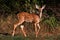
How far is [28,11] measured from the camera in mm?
14398

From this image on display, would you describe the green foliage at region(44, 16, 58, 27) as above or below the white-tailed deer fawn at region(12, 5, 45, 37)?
below

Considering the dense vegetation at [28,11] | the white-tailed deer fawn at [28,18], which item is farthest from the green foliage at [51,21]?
the white-tailed deer fawn at [28,18]

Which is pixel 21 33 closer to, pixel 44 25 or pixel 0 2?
pixel 44 25

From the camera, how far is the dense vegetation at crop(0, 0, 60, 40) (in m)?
13.3

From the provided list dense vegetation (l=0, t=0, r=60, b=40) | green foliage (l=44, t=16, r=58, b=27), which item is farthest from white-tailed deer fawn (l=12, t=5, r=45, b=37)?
green foliage (l=44, t=16, r=58, b=27)

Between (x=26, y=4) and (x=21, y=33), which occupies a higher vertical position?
(x=26, y=4)

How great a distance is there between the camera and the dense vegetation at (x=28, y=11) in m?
13.3

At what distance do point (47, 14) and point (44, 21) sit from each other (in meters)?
1.04

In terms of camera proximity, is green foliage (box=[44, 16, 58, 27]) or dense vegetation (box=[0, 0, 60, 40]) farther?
green foliage (box=[44, 16, 58, 27])

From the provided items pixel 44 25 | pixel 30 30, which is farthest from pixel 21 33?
pixel 44 25

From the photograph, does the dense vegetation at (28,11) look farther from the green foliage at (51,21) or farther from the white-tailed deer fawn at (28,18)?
the white-tailed deer fawn at (28,18)

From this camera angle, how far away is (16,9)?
48.5 ft

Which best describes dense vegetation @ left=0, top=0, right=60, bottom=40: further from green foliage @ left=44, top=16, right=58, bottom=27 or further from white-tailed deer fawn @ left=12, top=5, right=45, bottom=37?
white-tailed deer fawn @ left=12, top=5, right=45, bottom=37

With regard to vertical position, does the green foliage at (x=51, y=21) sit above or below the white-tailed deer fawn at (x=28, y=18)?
below
